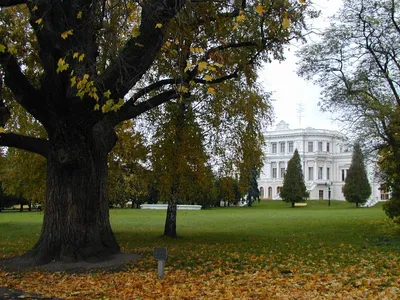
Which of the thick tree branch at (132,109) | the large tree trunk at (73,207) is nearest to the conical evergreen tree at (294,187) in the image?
the thick tree branch at (132,109)

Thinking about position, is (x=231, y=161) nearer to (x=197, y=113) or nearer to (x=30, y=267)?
(x=197, y=113)

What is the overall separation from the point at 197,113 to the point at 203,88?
4.60ft

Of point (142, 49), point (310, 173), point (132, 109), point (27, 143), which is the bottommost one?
point (27, 143)

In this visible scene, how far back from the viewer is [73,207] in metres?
12.6

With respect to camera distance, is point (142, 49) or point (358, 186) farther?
point (358, 186)

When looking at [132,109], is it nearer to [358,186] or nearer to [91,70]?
[91,70]

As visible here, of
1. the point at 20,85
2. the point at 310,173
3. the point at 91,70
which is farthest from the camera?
the point at 310,173

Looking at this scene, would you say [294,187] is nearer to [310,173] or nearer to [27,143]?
[310,173]

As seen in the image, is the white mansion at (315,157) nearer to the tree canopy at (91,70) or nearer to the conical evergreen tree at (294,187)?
the conical evergreen tree at (294,187)

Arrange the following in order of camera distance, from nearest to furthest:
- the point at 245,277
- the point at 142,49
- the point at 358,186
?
1. the point at 245,277
2. the point at 142,49
3. the point at 358,186

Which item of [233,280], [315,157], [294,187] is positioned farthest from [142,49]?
[315,157]

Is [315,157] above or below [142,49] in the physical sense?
above

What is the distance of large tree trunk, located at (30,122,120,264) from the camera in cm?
1232

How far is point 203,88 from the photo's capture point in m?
17.4
